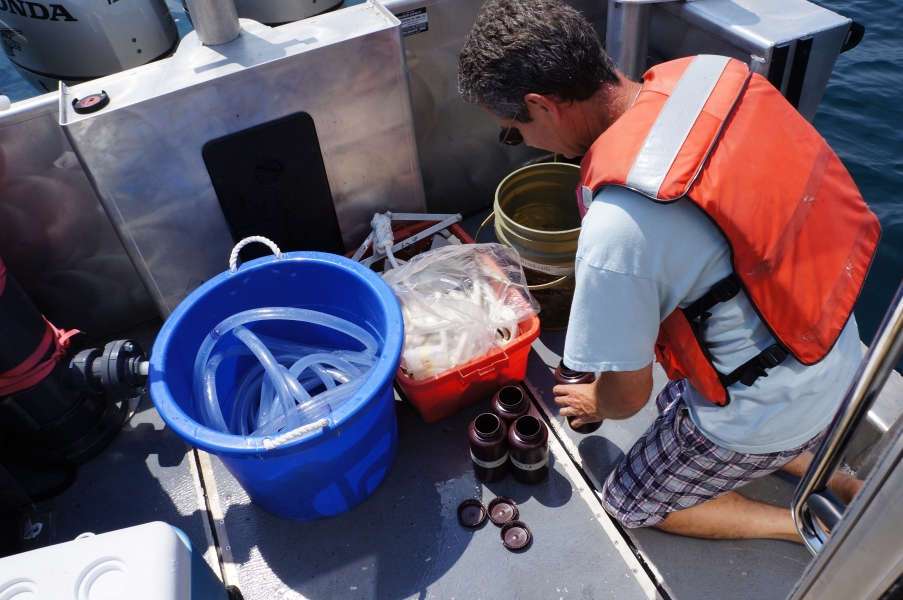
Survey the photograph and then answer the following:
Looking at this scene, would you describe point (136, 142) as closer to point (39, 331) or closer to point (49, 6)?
point (39, 331)

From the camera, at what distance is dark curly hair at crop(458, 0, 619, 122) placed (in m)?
1.43

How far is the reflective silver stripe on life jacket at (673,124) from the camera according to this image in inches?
48.4

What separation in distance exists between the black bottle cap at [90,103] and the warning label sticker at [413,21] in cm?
115

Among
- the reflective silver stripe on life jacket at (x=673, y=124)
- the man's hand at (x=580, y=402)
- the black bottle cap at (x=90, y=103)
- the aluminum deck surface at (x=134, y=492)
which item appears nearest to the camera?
the reflective silver stripe on life jacket at (x=673, y=124)

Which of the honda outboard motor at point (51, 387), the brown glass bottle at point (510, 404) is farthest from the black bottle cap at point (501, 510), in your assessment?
the honda outboard motor at point (51, 387)

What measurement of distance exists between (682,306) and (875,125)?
412cm

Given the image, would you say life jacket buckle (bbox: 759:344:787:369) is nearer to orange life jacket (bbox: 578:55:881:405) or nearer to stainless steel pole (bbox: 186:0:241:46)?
orange life jacket (bbox: 578:55:881:405)

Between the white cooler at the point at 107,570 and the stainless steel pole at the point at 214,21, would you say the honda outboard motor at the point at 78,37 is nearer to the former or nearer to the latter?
the stainless steel pole at the point at 214,21

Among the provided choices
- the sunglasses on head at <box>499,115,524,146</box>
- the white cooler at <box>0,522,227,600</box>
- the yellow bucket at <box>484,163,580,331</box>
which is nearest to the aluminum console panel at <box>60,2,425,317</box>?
the yellow bucket at <box>484,163,580,331</box>

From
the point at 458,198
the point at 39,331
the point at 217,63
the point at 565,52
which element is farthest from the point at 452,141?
the point at 39,331

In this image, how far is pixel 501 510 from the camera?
2119mm

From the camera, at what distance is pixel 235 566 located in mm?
2041

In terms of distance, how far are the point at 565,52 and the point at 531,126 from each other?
0.69 feet

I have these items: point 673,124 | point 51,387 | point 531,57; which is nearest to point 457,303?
point 531,57
